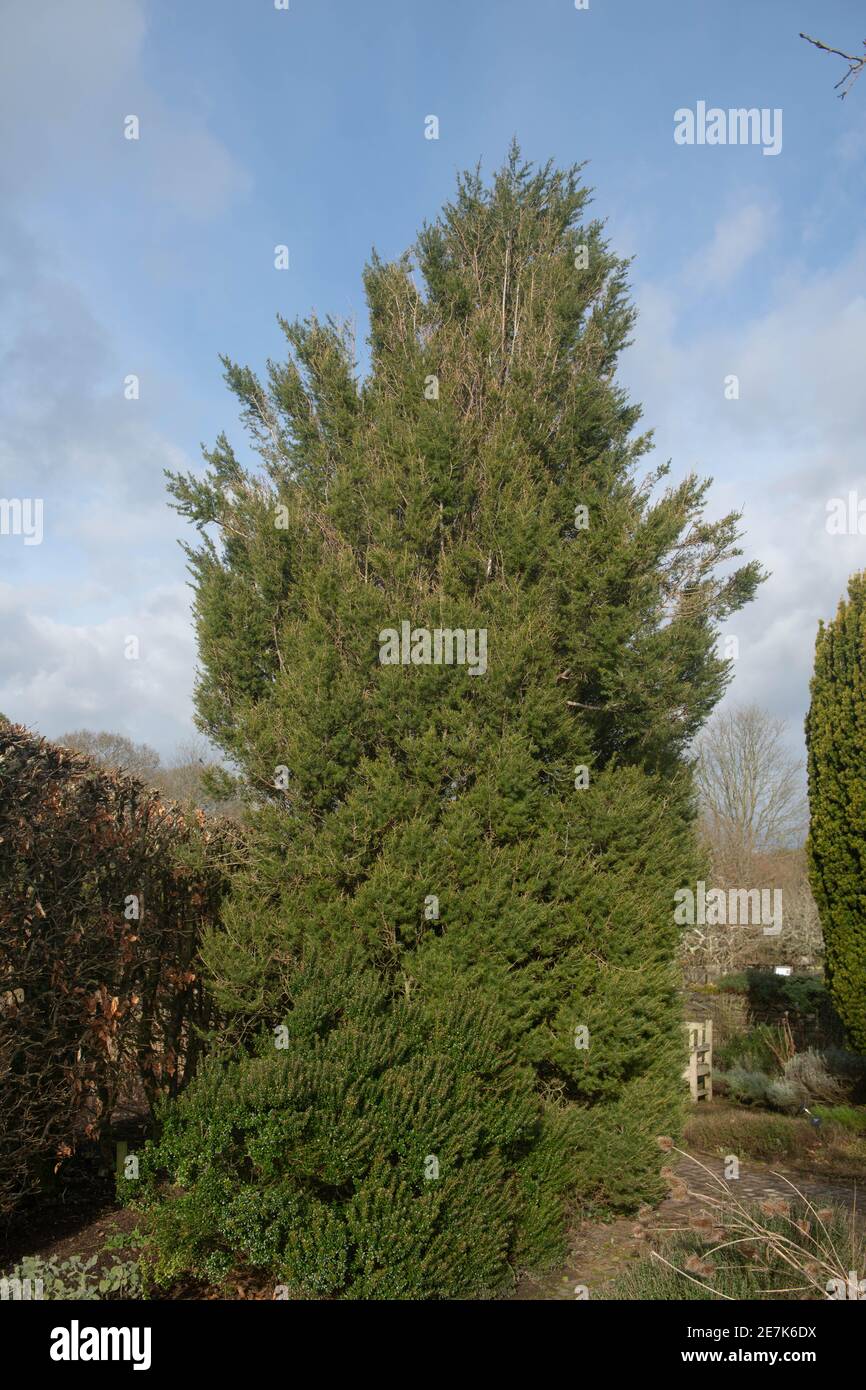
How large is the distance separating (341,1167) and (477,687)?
3.38 metres

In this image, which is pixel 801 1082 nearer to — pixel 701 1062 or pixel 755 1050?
pixel 701 1062

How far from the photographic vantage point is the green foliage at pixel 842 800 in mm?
9289

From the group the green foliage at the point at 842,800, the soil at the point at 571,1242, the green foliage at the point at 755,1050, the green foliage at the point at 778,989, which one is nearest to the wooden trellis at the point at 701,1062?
the green foliage at the point at 755,1050

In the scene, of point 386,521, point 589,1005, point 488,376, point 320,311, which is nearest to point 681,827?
point 589,1005

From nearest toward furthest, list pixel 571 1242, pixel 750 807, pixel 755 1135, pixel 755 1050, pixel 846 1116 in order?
pixel 571 1242, pixel 755 1135, pixel 846 1116, pixel 755 1050, pixel 750 807

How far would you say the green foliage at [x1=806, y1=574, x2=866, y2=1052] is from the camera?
929 cm

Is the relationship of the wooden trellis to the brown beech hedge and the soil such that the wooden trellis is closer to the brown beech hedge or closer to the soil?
the soil

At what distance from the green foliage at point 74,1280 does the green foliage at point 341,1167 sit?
152 mm

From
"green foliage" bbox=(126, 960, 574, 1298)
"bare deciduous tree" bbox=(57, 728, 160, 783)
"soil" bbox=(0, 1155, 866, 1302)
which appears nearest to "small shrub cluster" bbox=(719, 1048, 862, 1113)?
"soil" bbox=(0, 1155, 866, 1302)

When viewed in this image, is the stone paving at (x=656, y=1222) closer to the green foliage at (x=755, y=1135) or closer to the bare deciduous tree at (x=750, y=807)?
the green foliage at (x=755, y=1135)

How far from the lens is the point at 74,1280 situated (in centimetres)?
421

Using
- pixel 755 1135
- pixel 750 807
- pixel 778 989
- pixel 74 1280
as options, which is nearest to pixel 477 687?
pixel 74 1280
